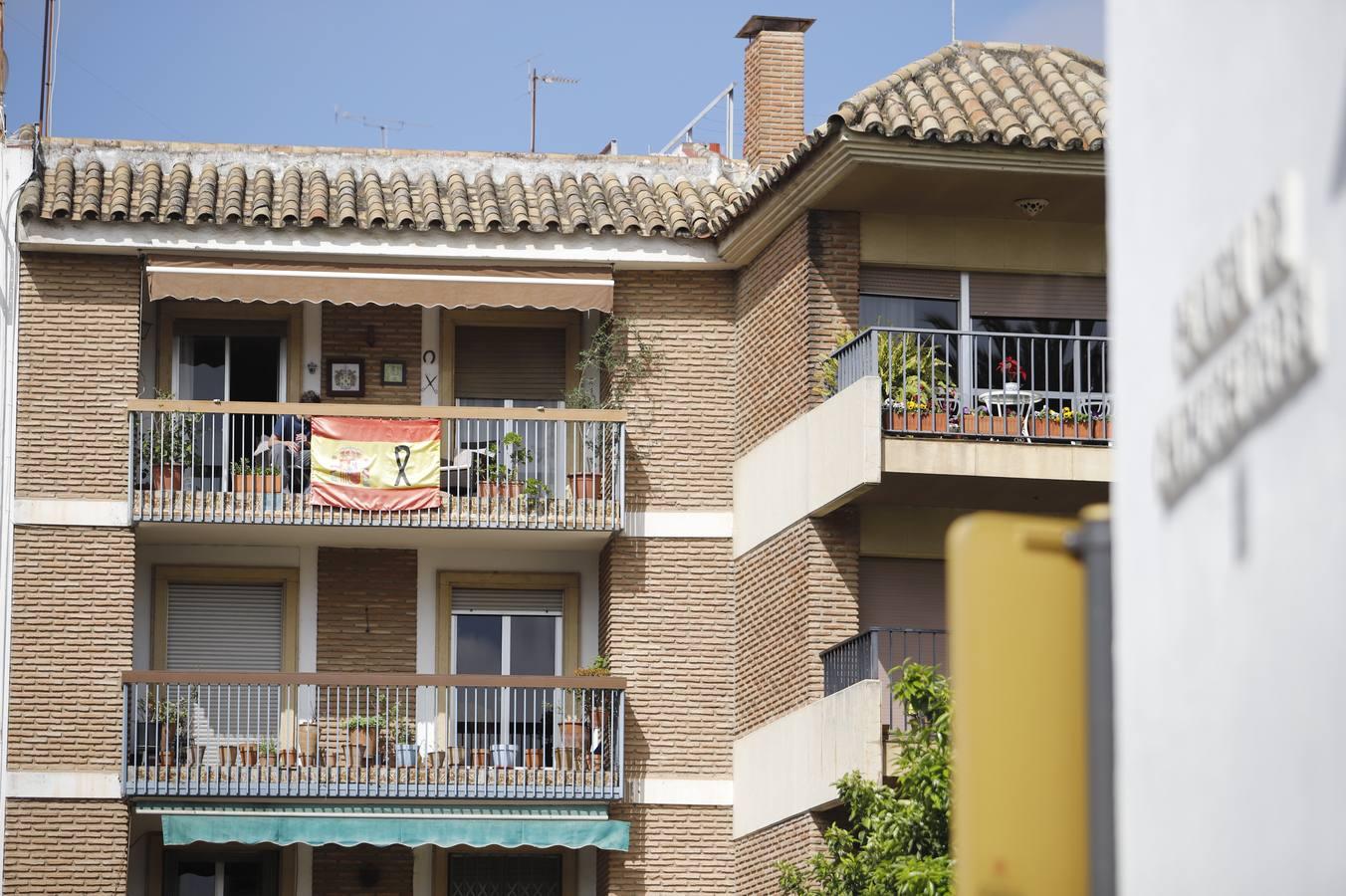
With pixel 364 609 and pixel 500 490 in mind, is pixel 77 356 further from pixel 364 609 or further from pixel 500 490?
pixel 500 490

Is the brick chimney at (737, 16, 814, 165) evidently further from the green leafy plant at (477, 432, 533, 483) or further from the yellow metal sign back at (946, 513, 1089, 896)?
the yellow metal sign back at (946, 513, 1089, 896)

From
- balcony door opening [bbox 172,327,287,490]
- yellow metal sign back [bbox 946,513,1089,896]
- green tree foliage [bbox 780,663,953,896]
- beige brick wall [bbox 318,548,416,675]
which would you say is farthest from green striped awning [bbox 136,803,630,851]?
yellow metal sign back [bbox 946,513,1089,896]

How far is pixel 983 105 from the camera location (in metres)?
22.9

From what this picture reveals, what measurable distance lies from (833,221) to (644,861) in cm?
732

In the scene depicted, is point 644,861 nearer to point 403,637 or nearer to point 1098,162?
point 403,637

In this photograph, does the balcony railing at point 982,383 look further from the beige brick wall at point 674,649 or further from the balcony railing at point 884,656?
the beige brick wall at point 674,649

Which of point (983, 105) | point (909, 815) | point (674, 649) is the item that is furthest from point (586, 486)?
point (909, 815)

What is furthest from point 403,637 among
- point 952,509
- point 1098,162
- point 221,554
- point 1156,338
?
point 1156,338

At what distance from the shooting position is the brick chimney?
2733 centimetres

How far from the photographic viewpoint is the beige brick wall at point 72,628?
24391 millimetres

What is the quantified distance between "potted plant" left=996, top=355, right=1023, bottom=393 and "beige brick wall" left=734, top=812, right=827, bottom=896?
4661mm

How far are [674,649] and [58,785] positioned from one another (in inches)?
268

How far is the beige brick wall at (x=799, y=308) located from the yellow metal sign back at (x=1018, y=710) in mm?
18739

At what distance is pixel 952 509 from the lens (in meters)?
23.6
